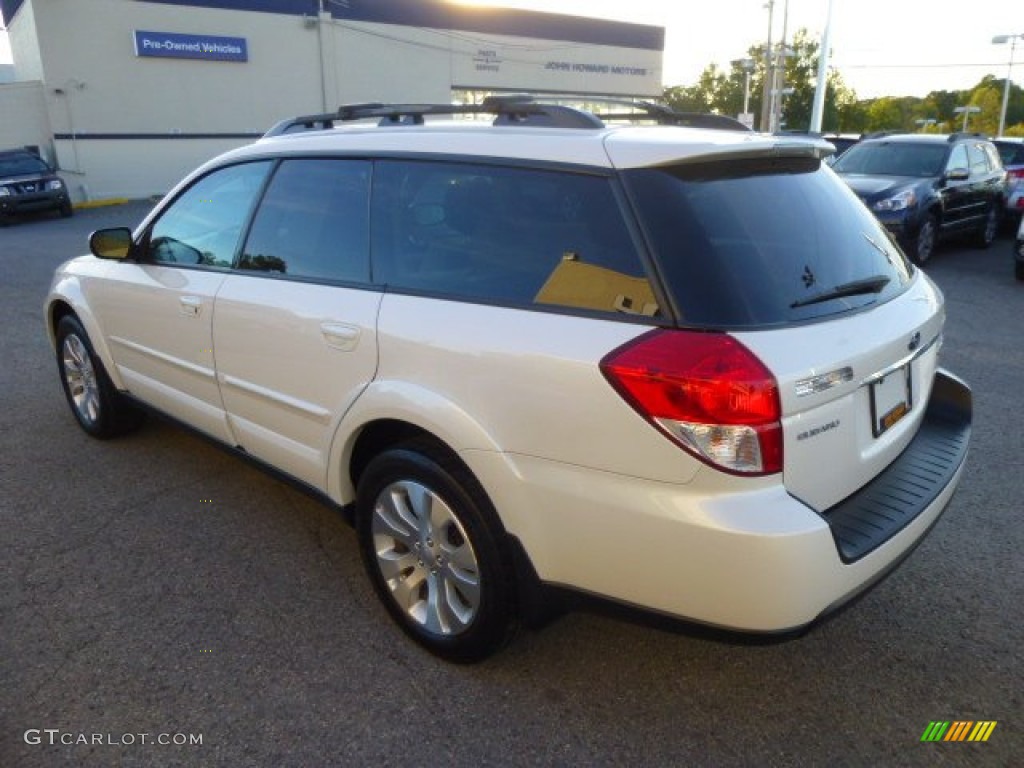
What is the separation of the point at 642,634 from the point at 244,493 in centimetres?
219

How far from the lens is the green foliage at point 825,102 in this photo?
57.3m

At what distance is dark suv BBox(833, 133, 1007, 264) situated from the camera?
10250 millimetres

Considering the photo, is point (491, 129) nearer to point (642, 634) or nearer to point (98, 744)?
point (642, 634)

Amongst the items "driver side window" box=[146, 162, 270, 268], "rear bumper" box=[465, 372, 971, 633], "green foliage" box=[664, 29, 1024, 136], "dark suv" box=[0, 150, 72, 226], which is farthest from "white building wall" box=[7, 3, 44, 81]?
"green foliage" box=[664, 29, 1024, 136]

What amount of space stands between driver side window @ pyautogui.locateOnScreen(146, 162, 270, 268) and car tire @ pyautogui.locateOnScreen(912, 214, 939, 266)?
30.2 ft

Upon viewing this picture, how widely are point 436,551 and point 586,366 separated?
3.03 feet

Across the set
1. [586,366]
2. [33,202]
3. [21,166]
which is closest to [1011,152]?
[586,366]

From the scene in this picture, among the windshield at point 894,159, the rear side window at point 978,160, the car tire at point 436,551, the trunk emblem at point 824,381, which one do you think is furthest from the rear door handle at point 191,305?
the rear side window at point 978,160

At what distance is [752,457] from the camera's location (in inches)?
81.9

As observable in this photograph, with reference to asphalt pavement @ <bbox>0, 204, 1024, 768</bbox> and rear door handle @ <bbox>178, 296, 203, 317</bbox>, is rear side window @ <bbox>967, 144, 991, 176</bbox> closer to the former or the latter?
asphalt pavement @ <bbox>0, 204, 1024, 768</bbox>

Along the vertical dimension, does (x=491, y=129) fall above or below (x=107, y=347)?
above

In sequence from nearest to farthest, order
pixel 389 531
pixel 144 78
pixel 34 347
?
pixel 389 531 < pixel 34 347 < pixel 144 78

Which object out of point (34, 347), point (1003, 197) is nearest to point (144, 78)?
point (34, 347)

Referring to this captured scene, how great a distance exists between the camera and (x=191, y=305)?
3643mm
